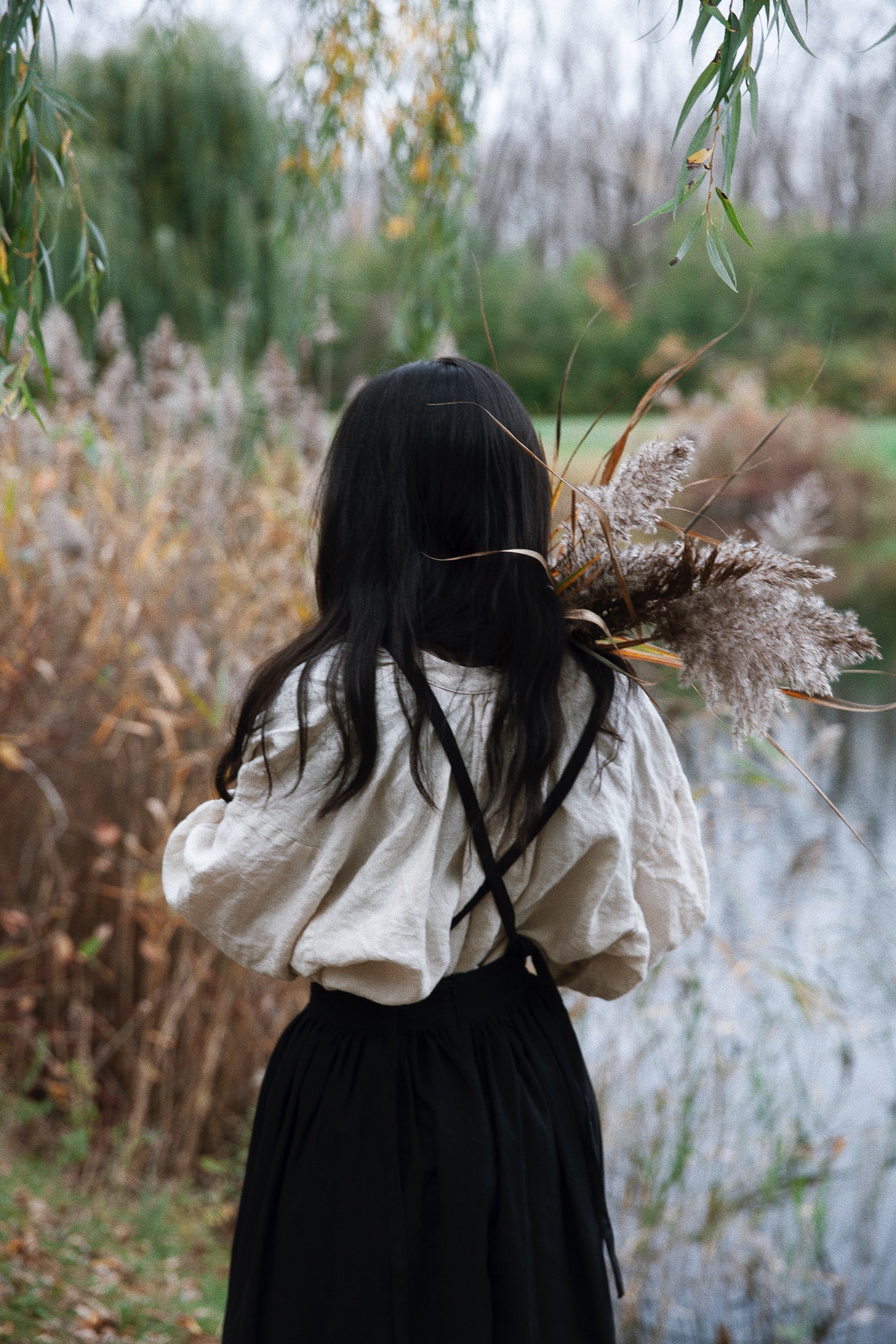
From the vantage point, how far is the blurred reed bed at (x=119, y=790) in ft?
7.70

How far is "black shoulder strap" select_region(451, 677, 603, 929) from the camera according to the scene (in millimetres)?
1051

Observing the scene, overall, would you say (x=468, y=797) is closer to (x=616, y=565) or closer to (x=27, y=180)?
(x=616, y=565)

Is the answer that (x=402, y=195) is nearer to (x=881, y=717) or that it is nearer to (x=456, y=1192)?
(x=456, y=1192)

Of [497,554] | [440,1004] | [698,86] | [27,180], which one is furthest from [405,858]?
[27,180]

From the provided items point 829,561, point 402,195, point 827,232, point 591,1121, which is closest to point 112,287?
→ point 402,195

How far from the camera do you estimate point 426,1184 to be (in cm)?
107

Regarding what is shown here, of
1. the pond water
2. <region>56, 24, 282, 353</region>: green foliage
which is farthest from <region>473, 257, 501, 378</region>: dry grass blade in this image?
<region>56, 24, 282, 353</region>: green foliage

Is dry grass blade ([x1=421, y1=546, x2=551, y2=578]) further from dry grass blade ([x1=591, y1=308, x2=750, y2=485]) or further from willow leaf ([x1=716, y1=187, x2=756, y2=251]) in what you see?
willow leaf ([x1=716, y1=187, x2=756, y2=251])

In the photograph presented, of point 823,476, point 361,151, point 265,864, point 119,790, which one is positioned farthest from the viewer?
point 823,476

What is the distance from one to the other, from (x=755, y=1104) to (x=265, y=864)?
2.15 meters

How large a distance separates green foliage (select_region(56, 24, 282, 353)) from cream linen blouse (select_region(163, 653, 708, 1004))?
4951mm

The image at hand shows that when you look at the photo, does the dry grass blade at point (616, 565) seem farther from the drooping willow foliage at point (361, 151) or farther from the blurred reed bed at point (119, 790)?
the blurred reed bed at point (119, 790)

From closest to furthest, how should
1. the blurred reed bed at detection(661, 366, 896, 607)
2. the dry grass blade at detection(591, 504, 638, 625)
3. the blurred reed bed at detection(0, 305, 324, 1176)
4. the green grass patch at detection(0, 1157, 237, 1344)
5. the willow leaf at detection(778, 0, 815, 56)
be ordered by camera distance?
the willow leaf at detection(778, 0, 815, 56)
the dry grass blade at detection(591, 504, 638, 625)
the green grass patch at detection(0, 1157, 237, 1344)
the blurred reed bed at detection(0, 305, 324, 1176)
the blurred reed bed at detection(661, 366, 896, 607)

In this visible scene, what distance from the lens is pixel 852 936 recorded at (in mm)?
3311
